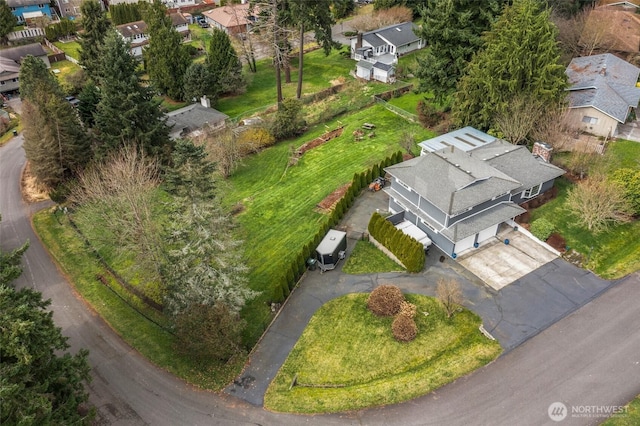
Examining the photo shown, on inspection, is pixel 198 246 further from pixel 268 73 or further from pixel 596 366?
pixel 268 73

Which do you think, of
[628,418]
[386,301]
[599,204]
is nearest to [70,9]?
[386,301]

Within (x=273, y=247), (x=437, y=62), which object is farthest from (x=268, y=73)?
(x=273, y=247)

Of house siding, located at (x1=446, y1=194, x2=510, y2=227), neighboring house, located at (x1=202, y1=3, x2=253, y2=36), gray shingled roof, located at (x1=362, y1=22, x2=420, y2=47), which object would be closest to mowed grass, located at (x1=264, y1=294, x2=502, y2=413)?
house siding, located at (x1=446, y1=194, x2=510, y2=227)

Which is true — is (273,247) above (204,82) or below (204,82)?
below

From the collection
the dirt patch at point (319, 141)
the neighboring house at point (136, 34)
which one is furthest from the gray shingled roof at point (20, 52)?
the dirt patch at point (319, 141)

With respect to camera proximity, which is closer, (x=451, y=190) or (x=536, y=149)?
(x=451, y=190)

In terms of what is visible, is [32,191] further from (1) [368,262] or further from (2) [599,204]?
(2) [599,204]

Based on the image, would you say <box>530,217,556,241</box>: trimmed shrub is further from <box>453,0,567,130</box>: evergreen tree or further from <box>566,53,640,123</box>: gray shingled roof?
<box>566,53,640,123</box>: gray shingled roof
